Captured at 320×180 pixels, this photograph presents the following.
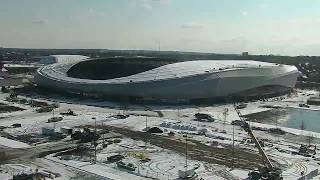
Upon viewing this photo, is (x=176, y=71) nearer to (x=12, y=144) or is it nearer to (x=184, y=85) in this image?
(x=184, y=85)

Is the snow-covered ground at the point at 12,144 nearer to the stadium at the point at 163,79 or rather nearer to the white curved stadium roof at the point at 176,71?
the stadium at the point at 163,79

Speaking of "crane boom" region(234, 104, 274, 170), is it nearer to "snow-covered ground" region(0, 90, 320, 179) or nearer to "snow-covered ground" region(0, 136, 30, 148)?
"snow-covered ground" region(0, 90, 320, 179)

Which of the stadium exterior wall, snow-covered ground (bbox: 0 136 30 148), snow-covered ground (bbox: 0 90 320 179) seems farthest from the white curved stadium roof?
snow-covered ground (bbox: 0 136 30 148)

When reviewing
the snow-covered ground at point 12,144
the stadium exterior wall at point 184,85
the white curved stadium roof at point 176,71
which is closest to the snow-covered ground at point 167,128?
the stadium exterior wall at point 184,85

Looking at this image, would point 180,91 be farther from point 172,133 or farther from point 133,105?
point 172,133

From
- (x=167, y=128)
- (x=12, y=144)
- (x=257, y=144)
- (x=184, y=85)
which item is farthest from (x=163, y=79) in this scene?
(x=257, y=144)

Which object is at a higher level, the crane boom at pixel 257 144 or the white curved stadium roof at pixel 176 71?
the white curved stadium roof at pixel 176 71

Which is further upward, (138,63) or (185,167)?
(138,63)

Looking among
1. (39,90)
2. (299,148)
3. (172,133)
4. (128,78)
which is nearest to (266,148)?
(299,148)
